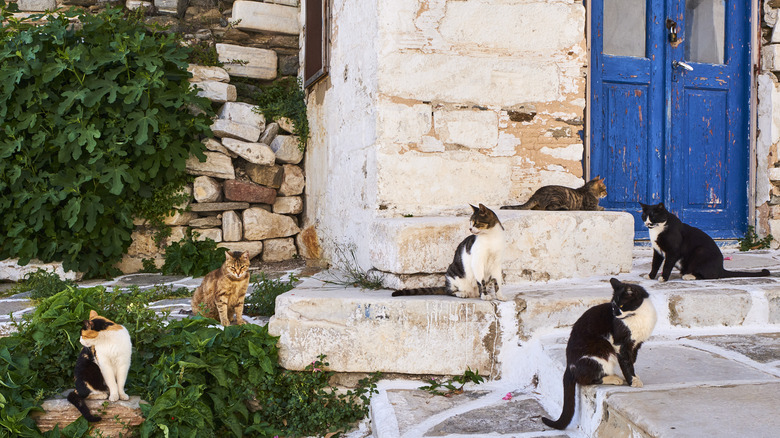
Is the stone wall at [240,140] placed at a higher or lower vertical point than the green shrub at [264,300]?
higher

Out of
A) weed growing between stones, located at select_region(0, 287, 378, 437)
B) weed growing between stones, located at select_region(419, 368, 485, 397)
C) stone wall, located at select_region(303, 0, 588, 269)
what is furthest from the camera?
stone wall, located at select_region(303, 0, 588, 269)

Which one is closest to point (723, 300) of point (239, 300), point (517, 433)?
point (517, 433)

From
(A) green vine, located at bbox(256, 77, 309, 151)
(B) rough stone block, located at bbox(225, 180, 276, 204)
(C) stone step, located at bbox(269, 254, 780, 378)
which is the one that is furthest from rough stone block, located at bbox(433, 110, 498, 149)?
(B) rough stone block, located at bbox(225, 180, 276, 204)

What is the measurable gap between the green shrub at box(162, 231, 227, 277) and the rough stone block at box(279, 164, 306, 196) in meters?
0.87

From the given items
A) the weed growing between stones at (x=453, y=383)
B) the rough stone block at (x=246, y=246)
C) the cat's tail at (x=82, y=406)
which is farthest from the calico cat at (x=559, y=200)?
the rough stone block at (x=246, y=246)

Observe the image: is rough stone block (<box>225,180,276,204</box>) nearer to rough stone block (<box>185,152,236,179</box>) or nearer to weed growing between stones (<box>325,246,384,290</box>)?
rough stone block (<box>185,152,236,179</box>)

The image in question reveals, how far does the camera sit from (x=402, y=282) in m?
3.27

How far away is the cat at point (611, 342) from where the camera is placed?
84.4 inches

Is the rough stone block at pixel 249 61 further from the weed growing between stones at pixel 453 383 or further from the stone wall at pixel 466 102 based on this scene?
the weed growing between stones at pixel 453 383

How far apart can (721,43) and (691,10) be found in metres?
0.39

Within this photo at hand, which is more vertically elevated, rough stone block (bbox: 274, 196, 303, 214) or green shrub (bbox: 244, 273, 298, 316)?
rough stone block (bbox: 274, 196, 303, 214)

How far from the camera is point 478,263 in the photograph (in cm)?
291

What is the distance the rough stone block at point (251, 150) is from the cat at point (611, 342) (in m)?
4.12

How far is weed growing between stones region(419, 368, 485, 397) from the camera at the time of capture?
282 cm
